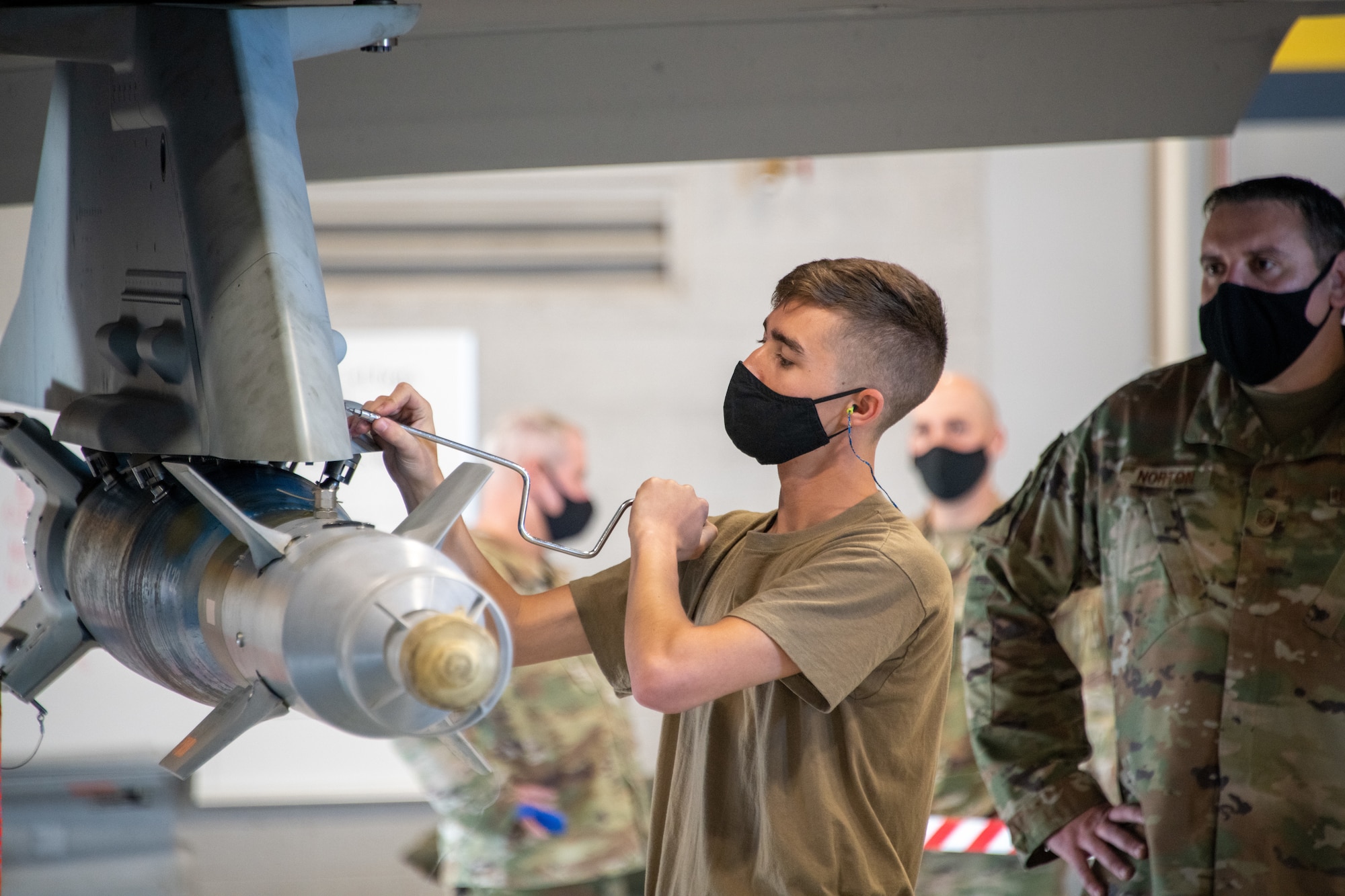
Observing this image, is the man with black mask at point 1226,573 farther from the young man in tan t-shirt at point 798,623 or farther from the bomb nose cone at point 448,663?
the bomb nose cone at point 448,663

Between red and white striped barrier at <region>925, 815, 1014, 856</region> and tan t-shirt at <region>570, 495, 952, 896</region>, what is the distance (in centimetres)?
226

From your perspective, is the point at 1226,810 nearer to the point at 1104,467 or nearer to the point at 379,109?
the point at 1104,467

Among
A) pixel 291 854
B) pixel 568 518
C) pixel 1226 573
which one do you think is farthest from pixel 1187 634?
pixel 291 854

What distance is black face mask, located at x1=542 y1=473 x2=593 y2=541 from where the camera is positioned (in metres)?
4.70

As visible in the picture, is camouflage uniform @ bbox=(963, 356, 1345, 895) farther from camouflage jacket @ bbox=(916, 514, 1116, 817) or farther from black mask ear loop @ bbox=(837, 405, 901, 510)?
camouflage jacket @ bbox=(916, 514, 1116, 817)

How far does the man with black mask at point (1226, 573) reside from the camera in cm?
176

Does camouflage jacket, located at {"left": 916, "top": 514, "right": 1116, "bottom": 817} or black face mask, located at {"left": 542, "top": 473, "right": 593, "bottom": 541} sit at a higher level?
black face mask, located at {"left": 542, "top": 473, "right": 593, "bottom": 541}

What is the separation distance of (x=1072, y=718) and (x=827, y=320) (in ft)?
3.15

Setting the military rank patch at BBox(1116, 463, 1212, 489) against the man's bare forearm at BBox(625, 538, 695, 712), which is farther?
the military rank patch at BBox(1116, 463, 1212, 489)

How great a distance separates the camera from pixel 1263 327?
70.5 inches

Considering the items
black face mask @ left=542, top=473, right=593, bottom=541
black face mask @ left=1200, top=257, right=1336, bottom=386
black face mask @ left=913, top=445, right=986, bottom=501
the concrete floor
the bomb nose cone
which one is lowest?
the concrete floor

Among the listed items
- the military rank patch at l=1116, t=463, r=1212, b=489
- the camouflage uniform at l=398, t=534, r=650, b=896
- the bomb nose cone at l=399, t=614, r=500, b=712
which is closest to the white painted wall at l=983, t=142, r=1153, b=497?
the camouflage uniform at l=398, t=534, r=650, b=896

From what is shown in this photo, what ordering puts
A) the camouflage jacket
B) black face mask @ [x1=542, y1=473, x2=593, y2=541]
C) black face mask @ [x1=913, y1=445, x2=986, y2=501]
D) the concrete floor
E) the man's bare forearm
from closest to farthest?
1. the man's bare forearm
2. the camouflage jacket
3. black face mask @ [x1=913, y1=445, x2=986, y2=501]
4. black face mask @ [x1=542, y1=473, x2=593, y2=541]
5. the concrete floor

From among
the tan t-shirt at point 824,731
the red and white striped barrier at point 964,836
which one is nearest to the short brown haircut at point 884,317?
the tan t-shirt at point 824,731
